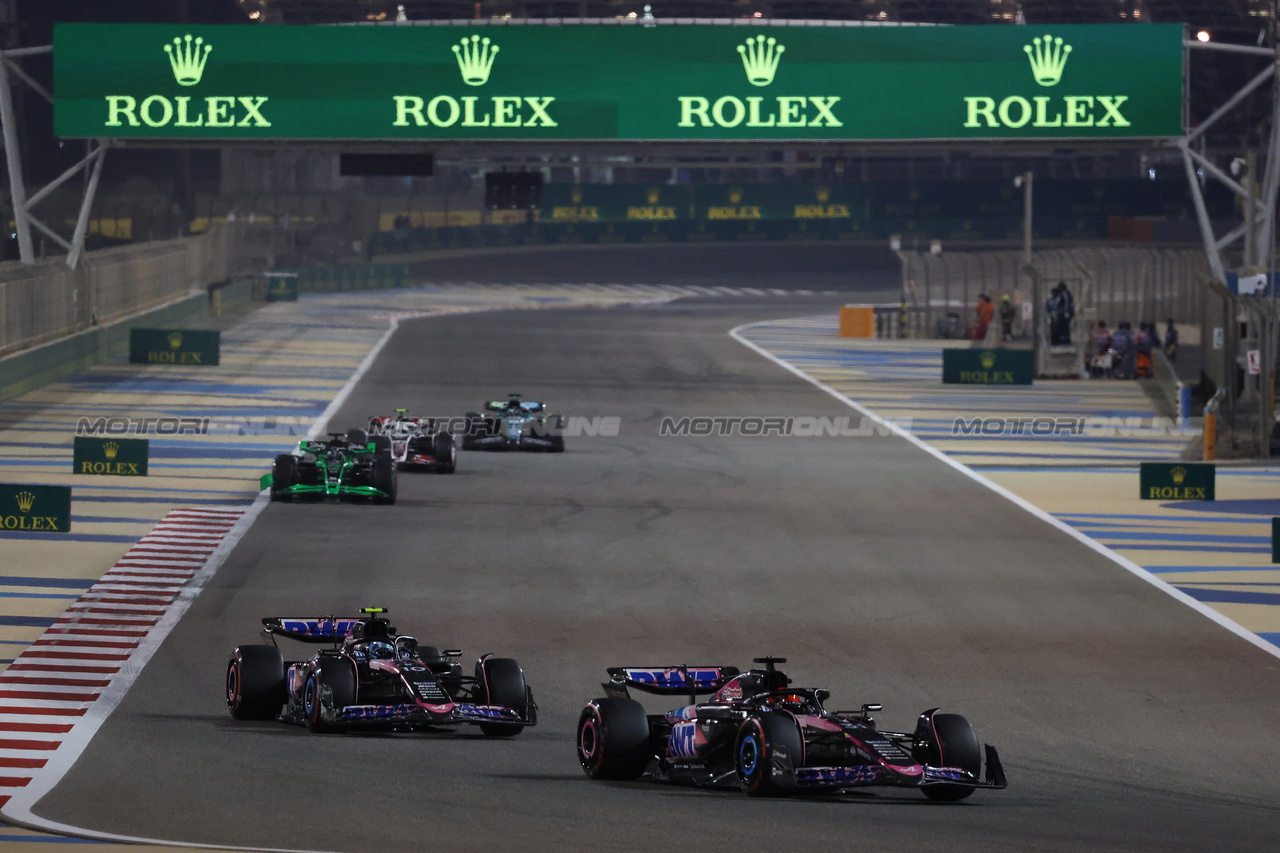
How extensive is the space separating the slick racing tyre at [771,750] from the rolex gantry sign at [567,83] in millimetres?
23913

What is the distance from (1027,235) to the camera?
53.5 m

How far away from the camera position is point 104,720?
43.9 feet

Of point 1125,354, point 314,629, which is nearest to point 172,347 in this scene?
point 1125,354

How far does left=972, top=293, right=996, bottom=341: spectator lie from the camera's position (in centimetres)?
5547

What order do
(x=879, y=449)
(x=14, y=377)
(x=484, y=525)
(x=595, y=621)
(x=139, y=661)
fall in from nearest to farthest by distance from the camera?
(x=139, y=661)
(x=595, y=621)
(x=484, y=525)
(x=879, y=449)
(x=14, y=377)

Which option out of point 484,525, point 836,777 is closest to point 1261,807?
point 836,777

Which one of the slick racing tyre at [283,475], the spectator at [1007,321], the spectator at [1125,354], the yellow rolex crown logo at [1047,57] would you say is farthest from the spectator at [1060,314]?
the slick racing tyre at [283,475]

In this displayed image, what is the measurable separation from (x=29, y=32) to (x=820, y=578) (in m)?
62.7

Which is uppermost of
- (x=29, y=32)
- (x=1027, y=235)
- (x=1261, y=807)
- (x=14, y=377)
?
(x=29, y=32)

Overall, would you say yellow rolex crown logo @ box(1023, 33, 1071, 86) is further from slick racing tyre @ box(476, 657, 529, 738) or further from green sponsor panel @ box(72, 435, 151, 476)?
slick racing tyre @ box(476, 657, 529, 738)

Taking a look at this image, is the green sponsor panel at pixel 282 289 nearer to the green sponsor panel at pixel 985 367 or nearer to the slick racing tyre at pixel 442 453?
the green sponsor panel at pixel 985 367

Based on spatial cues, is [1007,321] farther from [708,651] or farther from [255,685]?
[255,685]

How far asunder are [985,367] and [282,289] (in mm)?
38241

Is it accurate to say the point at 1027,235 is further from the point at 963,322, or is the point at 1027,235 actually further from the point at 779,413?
the point at 779,413
